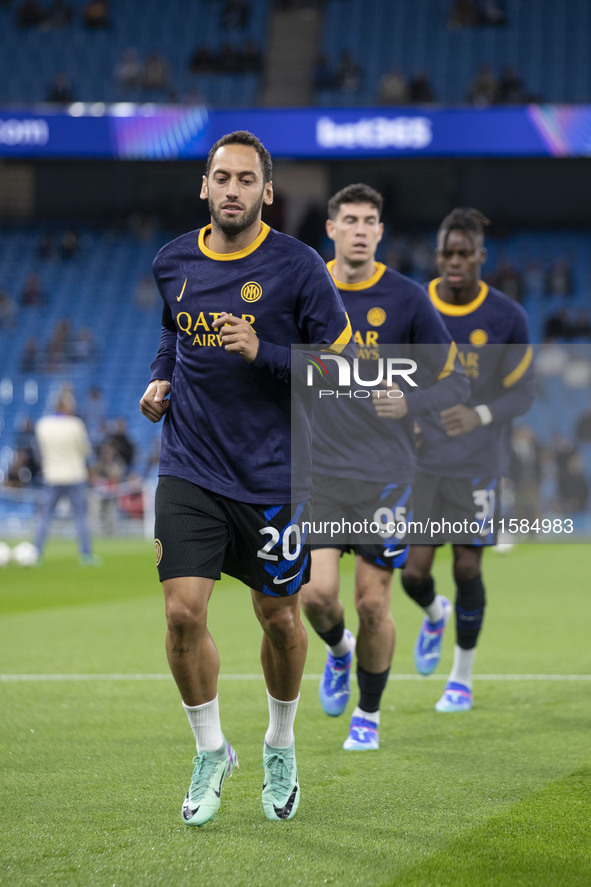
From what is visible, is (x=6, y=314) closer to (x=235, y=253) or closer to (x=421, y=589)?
(x=421, y=589)

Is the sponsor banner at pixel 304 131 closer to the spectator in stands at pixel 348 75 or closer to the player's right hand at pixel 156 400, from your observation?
the spectator in stands at pixel 348 75

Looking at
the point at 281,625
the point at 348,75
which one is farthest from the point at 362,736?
the point at 348,75

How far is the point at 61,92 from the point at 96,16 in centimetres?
364

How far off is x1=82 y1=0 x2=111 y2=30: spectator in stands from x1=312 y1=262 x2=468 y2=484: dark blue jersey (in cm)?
2811

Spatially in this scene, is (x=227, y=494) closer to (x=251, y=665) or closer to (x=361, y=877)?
(x=361, y=877)

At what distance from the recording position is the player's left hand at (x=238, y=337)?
149 inches

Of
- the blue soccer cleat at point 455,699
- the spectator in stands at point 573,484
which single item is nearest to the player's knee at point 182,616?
the blue soccer cleat at point 455,699

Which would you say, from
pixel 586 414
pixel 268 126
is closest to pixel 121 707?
pixel 586 414

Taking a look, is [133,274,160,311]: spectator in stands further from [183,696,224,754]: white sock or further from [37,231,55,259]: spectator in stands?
[183,696,224,754]: white sock

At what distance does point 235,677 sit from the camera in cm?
714

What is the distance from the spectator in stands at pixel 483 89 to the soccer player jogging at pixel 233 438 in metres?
24.8

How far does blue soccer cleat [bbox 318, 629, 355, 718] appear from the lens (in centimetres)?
588

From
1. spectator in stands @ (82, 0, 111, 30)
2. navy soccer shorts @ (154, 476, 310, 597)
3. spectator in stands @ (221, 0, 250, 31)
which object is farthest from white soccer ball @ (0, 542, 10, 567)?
spectator in stands @ (221, 0, 250, 31)

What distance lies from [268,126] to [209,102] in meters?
3.54
